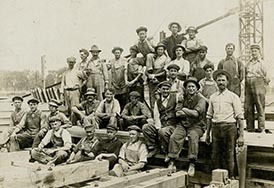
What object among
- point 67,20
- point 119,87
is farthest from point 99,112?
point 67,20

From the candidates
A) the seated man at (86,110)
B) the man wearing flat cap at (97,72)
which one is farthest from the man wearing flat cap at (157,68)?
the man wearing flat cap at (97,72)

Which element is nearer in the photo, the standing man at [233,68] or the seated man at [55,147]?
the seated man at [55,147]

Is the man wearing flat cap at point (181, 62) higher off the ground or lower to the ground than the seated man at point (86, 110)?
higher

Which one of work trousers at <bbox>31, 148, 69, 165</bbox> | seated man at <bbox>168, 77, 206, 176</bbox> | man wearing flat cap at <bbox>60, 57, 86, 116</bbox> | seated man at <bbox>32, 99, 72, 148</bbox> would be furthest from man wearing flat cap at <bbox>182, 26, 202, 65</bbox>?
work trousers at <bbox>31, 148, 69, 165</bbox>

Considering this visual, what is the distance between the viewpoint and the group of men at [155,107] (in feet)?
19.6

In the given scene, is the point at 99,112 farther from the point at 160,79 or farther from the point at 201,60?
the point at 201,60

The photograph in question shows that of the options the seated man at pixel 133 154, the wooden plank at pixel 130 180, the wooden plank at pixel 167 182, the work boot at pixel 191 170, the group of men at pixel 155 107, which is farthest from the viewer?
the seated man at pixel 133 154

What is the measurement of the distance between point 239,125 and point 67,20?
853cm

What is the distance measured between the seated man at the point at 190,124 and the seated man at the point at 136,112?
969mm

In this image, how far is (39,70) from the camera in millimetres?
15430

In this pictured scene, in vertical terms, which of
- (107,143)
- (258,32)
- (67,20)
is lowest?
(107,143)

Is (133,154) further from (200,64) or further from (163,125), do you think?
(200,64)

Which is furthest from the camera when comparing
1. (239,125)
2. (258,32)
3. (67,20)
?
(67,20)

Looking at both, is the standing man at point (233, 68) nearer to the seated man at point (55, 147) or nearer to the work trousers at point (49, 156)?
the seated man at point (55, 147)
